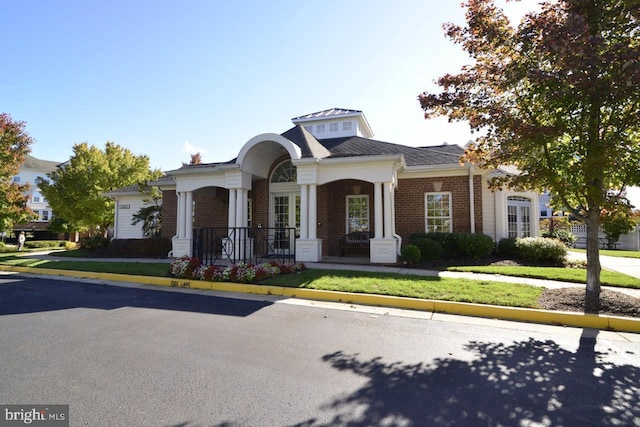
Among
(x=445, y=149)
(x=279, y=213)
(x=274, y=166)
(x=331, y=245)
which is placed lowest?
(x=331, y=245)

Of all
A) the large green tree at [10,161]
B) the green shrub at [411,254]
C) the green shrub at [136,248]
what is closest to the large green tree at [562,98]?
the green shrub at [411,254]

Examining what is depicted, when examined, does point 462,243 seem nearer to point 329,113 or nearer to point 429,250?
point 429,250

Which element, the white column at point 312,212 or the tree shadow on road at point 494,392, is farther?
the white column at point 312,212

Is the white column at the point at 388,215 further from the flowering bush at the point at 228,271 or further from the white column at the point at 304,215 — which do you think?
the flowering bush at the point at 228,271

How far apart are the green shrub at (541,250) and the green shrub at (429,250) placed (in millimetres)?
3072

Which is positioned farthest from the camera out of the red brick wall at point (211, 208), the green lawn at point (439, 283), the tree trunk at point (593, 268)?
the red brick wall at point (211, 208)

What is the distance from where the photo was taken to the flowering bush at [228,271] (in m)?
8.30

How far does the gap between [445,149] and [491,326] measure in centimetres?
1167

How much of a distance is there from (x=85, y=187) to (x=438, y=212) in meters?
23.2

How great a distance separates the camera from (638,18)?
5.02 m

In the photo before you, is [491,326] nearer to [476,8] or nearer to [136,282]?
[476,8]

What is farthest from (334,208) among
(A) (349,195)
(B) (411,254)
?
(B) (411,254)

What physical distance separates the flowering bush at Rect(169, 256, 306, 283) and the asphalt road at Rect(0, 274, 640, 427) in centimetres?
242

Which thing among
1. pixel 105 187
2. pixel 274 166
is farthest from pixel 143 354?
pixel 105 187
